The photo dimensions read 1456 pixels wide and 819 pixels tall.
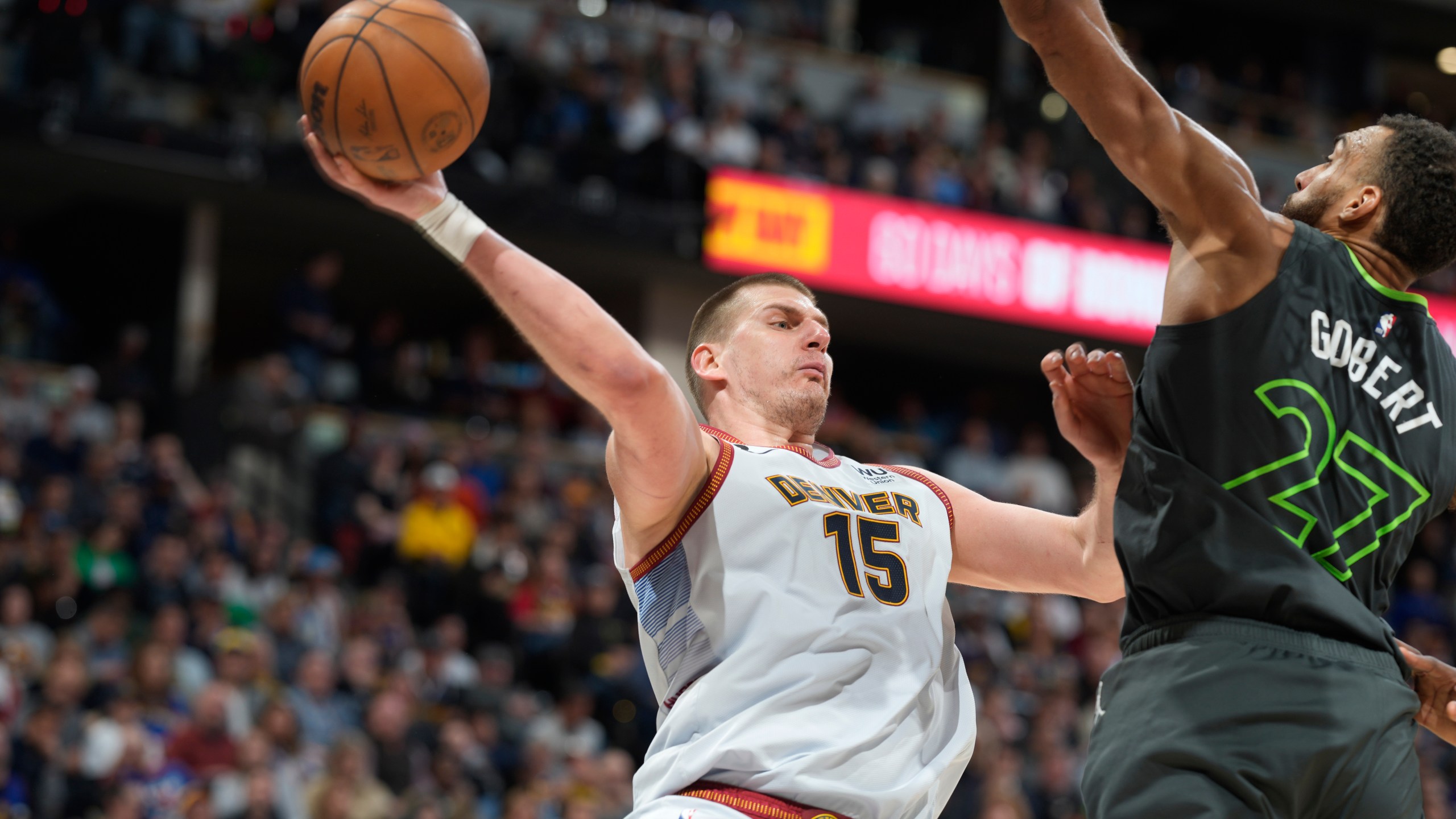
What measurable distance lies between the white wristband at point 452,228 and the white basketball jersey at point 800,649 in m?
0.91

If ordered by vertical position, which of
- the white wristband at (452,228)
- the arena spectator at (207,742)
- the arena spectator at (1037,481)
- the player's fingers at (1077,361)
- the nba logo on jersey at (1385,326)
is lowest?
the arena spectator at (1037,481)

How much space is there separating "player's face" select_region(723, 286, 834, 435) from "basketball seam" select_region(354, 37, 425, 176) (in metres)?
1.29

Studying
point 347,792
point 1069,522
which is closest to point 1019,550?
point 1069,522

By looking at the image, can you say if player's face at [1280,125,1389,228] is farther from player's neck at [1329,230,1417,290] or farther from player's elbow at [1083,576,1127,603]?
player's elbow at [1083,576,1127,603]

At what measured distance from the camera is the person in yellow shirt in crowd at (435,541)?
38.8 feet

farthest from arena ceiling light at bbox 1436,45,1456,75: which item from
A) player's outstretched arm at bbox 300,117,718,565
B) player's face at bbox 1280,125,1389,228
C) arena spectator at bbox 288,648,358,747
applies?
player's outstretched arm at bbox 300,117,718,565

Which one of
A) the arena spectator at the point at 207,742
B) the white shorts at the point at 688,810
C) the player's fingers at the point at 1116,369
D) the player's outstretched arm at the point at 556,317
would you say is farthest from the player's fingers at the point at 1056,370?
the arena spectator at the point at 207,742

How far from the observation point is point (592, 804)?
32.3 feet

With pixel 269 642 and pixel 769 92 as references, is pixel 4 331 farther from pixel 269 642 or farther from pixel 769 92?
pixel 769 92

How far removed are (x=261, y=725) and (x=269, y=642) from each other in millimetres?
975

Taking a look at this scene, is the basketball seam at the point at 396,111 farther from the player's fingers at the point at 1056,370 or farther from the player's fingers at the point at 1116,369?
the player's fingers at the point at 1116,369

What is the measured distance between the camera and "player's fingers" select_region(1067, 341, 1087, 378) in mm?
3609

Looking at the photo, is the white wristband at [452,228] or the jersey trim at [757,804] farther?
the jersey trim at [757,804]

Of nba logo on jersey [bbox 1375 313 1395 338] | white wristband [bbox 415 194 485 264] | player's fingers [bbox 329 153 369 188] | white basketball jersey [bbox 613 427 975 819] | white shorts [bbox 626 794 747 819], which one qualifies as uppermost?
player's fingers [bbox 329 153 369 188]
